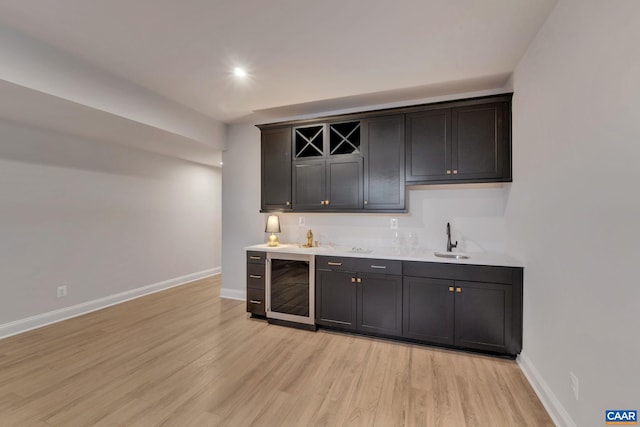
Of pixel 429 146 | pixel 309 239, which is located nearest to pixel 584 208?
pixel 429 146

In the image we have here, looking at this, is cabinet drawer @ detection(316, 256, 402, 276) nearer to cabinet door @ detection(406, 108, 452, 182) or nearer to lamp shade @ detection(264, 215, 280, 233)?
lamp shade @ detection(264, 215, 280, 233)

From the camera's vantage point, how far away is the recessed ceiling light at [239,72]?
101 inches

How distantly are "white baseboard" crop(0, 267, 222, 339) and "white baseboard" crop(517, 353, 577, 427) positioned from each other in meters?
4.90

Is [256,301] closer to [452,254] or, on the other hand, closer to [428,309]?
[428,309]

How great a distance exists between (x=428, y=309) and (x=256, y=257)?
6.70 ft

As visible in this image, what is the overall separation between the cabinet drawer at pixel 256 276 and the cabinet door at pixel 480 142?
8.08 feet

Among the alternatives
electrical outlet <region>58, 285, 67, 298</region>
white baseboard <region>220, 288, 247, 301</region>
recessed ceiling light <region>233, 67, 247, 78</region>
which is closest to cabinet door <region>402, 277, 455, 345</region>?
white baseboard <region>220, 288, 247, 301</region>

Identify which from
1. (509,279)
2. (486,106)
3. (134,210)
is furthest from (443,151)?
(134,210)

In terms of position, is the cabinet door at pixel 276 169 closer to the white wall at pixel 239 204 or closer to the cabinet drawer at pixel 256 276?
the white wall at pixel 239 204

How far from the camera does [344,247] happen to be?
341cm

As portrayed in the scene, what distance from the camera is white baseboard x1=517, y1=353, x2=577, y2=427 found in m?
1.62

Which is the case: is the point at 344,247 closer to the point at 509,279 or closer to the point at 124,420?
the point at 509,279

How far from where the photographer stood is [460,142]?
2736 millimetres

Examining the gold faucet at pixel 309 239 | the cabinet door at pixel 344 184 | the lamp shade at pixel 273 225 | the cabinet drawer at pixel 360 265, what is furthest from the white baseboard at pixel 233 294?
the cabinet door at pixel 344 184
